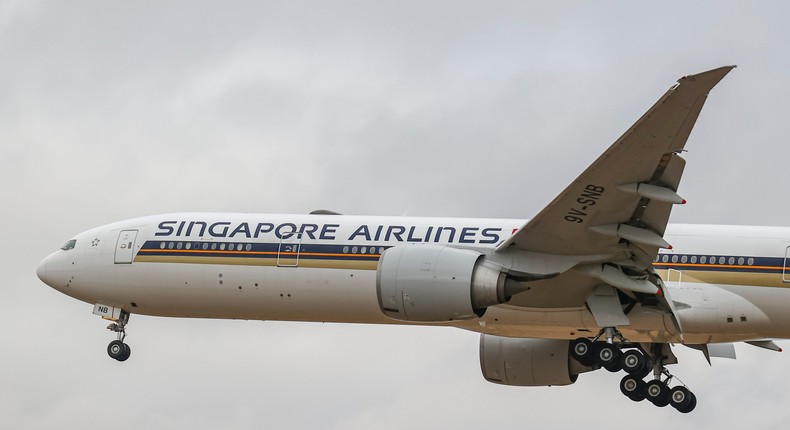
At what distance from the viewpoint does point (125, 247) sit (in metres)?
40.4

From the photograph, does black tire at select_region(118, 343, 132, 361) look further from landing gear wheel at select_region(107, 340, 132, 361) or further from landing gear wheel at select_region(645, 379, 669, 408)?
landing gear wheel at select_region(645, 379, 669, 408)

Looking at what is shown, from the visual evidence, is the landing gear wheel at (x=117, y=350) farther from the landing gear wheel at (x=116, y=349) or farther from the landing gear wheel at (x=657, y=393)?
the landing gear wheel at (x=657, y=393)

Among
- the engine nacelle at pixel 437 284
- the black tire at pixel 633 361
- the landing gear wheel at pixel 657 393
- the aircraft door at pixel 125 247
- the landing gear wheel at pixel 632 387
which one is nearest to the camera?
the engine nacelle at pixel 437 284

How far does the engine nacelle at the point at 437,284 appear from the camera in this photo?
32.9 metres

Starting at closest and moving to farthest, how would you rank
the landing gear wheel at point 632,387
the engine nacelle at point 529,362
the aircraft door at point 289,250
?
1. the aircraft door at point 289,250
2. the landing gear wheel at point 632,387
3. the engine nacelle at point 529,362

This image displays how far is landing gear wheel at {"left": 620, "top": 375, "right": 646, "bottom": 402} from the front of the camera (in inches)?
1551

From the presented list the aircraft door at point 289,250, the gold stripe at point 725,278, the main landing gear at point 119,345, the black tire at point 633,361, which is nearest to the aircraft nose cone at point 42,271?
the main landing gear at point 119,345

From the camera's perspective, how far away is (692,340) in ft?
125

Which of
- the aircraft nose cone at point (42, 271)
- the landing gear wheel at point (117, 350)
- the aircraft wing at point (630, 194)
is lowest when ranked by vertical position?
the landing gear wheel at point (117, 350)

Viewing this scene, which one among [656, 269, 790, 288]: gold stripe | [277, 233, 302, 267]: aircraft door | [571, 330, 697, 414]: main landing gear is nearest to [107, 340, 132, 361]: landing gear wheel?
[277, 233, 302, 267]: aircraft door

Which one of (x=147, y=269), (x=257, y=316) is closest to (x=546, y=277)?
(x=257, y=316)

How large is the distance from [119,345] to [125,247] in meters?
2.93

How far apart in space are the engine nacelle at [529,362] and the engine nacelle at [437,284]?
7953mm

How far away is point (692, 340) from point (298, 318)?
33.2ft
